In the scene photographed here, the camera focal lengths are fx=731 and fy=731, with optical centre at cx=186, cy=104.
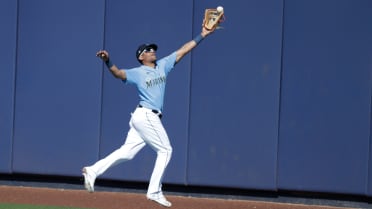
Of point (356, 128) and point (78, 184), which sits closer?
point (356, 128)

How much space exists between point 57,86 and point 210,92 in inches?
85.6

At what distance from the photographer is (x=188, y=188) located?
990 cm

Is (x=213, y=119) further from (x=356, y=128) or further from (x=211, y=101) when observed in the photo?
(x=356, y=128)

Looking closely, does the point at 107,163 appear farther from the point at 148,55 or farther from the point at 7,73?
the point at 7,73

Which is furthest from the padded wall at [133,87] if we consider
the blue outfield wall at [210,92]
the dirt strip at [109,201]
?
the dirt strip at [109,201]

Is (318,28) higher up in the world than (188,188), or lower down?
higher up

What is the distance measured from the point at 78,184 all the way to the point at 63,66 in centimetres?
166

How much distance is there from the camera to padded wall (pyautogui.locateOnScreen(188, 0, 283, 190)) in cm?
945

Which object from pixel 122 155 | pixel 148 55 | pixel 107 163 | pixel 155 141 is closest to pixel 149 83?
pixel 148 55

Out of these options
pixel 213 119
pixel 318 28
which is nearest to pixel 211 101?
pixel 213 119

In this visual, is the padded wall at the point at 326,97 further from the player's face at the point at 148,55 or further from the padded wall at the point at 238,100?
the player's face at the point at 148,55

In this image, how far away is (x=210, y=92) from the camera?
962 centimetres

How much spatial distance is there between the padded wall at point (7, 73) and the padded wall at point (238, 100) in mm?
2581

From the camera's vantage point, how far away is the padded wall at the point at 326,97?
920 centimetres
